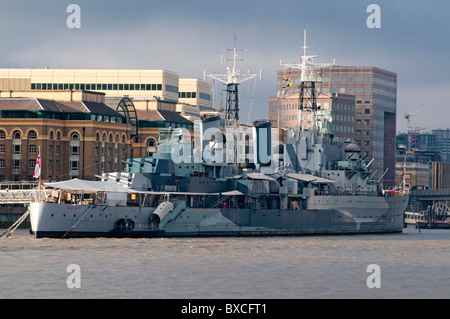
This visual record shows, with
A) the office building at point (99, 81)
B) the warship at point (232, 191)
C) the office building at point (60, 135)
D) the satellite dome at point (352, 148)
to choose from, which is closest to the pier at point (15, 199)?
the warship at point (232, 191)

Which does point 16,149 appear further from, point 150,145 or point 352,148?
point 352,148

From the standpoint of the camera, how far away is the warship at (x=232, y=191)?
7694cm

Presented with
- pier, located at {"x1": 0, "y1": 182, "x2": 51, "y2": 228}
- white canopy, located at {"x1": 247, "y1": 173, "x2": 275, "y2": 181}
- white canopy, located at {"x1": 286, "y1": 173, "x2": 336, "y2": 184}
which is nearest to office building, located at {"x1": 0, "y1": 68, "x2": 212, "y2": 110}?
pier, located at {"x1": 0, "y1": 182, "x2": 51, "y2": 228}

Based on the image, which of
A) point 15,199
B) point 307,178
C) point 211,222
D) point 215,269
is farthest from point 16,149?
point 215,269

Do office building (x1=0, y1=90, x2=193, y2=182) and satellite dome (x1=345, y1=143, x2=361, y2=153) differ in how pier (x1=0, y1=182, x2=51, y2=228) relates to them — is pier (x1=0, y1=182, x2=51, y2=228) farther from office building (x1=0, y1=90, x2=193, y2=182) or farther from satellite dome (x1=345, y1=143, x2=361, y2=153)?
satellite dome (x1=345, y1=143, x2=361, y2=153)

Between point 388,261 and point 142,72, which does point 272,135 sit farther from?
point 142,72

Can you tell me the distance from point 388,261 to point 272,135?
43019 millimetres

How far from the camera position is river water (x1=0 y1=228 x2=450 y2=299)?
45844 mm

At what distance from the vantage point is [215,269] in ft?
178

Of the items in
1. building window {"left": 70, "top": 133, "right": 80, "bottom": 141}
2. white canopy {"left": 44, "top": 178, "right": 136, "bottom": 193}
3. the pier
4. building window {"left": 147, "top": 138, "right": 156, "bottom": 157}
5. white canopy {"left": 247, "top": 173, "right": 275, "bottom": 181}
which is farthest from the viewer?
building window {"left": 147, "top": 138, "right": 156, "bottom": 157}

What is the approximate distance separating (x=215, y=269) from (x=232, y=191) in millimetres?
31134

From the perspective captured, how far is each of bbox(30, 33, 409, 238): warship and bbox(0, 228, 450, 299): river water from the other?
3.42 metres

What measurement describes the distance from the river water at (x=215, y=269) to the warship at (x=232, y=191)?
342cm

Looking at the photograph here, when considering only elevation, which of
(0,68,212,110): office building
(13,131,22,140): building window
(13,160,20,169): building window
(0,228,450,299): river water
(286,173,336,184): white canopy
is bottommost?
(0,228,450,299): river water
